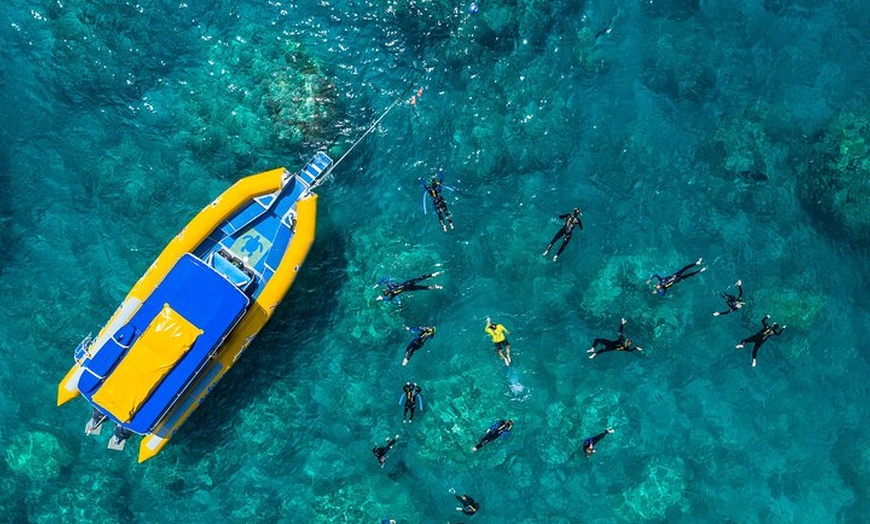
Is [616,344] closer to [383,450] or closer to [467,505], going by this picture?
[467,505]

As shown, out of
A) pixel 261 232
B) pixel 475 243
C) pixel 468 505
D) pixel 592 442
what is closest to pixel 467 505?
pixel 468 505

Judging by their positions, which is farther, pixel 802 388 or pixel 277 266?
pixel 802 388

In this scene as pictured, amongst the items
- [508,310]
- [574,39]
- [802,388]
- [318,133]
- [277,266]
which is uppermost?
[318,133]

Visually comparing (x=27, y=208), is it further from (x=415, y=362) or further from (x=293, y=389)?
(x=415, y=362)

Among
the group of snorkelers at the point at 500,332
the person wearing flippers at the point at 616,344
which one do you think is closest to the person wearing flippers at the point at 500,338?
the group of snorkelers at the point at 500,332

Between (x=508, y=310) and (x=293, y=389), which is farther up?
(x=293, y=389)

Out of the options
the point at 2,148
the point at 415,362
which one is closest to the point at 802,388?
the point at 415,362

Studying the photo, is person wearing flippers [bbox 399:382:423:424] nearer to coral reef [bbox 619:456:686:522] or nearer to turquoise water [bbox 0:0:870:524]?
turquoise water [bbox 0:0:870:524]
